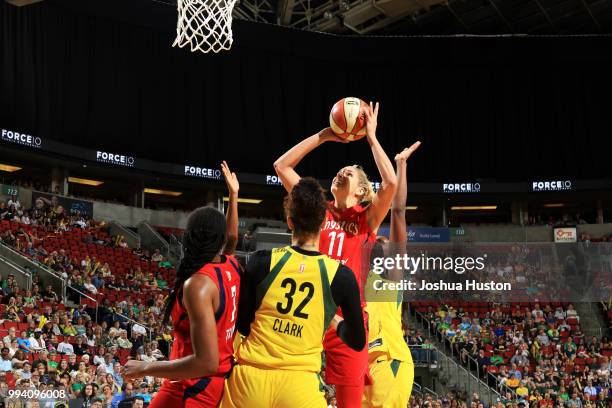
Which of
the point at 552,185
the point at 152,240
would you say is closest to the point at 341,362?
the point at 152,240

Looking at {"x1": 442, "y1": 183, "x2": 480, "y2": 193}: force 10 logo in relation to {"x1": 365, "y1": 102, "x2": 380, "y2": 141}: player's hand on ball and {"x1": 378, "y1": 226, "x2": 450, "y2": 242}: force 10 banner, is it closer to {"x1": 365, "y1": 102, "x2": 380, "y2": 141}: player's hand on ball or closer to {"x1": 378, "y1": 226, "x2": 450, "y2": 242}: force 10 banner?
{"x1": 378, "y1": 226, "x2": 450, "y2": 242}: force 10 banner

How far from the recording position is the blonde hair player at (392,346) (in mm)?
5781

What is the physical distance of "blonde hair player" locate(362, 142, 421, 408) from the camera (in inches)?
228

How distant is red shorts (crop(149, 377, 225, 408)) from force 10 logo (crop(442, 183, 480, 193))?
2990cm

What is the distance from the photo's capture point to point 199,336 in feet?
12.3

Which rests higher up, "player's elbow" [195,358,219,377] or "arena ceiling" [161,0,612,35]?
"arena ceiling" [161,0,612,35]

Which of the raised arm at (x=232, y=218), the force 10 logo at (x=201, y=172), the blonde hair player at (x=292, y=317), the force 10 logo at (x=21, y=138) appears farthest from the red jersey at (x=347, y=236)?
the force 10 logo at (x=201, y=172)

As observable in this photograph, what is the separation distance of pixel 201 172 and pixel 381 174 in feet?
85.4

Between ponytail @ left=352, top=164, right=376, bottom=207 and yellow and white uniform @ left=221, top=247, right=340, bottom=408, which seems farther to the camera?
ponytail @ left=352, top=164, right=376, bottom=207

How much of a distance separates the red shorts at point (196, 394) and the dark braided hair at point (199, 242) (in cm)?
42

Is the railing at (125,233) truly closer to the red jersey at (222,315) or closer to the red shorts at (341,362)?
the red shorts at (341,362)

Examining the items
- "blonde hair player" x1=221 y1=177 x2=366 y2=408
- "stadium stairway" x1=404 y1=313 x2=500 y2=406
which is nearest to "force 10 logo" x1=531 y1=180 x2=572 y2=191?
"stadium stairway" x1=404 y1=313 x2=500 y2=406

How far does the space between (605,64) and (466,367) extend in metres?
18.3

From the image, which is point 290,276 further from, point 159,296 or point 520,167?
point 520,167
